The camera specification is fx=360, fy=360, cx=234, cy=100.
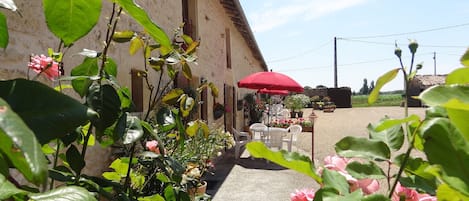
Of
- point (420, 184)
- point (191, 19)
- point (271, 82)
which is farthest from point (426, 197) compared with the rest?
point (271, 82)

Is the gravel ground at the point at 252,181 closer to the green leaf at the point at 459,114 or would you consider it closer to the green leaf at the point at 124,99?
the green leaf at the point at 124,99

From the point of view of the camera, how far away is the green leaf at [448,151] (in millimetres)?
366

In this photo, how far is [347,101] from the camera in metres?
37.8

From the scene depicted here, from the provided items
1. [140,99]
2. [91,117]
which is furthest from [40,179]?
[140,99]

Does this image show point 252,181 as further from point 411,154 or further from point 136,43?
point 411,154

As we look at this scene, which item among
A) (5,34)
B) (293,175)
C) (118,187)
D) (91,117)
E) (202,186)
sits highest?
(5,34)

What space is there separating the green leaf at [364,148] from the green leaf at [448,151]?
5.7 inches

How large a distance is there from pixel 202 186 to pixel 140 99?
1.33 m

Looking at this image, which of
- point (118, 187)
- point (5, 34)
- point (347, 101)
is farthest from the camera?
point (347, 101)

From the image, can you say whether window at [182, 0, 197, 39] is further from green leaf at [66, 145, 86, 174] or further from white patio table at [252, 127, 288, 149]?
green leaf at [66, 145, 86, 174]

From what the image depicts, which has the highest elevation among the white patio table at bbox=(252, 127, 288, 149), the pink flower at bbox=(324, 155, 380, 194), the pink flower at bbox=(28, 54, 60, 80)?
the pink flower at bbox=(28, 54, 60, 80)

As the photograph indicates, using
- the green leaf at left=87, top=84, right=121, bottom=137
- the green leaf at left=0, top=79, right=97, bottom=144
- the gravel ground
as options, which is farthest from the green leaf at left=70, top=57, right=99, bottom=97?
the gravel ground

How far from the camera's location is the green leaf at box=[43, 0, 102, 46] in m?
0.52

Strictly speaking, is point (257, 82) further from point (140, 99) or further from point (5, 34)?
point (5, 34)
